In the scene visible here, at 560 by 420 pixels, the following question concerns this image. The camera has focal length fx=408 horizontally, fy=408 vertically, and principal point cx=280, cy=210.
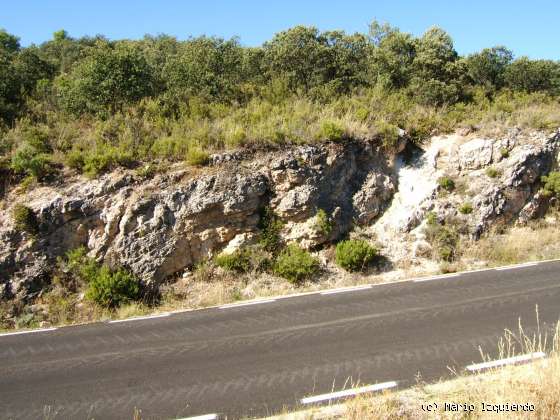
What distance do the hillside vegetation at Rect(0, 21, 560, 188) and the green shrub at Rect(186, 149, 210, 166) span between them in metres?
0.04

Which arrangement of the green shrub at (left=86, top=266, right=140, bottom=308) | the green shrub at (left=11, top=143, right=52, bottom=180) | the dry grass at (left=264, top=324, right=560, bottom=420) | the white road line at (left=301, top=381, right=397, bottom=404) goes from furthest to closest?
the green shrub at (left=11, top=143, right=52, bottom=180) < the green shrub at (left=86, top=266, right=140, bottom=308) < the white road line at (left=301, top=381, right=397, bottom=404) < the dry grass at (left=264, top=324, right=560, bottom=420)

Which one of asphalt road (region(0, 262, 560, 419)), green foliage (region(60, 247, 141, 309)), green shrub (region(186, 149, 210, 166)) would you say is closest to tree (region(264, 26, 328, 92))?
green shrub (region(186, 149, 210, 166))

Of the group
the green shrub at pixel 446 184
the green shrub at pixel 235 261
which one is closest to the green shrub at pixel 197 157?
the green shrub at pixel 235 261

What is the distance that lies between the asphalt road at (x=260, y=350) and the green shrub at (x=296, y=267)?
57.1 inches

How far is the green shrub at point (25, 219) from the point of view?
10703 mm

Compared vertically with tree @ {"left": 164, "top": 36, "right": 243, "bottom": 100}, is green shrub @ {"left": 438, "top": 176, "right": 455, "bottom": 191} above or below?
below

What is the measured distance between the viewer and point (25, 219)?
35.3 ft

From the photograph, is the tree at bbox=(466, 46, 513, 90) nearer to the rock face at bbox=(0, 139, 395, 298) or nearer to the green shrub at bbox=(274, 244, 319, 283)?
the rock face at bbox=(0, 139, 395, 298)

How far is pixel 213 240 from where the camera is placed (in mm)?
11727

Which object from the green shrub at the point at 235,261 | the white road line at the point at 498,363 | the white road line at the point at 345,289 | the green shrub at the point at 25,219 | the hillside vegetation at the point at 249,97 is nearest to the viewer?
the white road line at the point at 498,363

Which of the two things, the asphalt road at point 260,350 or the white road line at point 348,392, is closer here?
the white road line at point 348,392

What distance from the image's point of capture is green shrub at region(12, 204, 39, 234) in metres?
10.7

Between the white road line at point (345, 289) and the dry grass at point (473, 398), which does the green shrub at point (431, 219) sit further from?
the dry grass at point (473, 398)

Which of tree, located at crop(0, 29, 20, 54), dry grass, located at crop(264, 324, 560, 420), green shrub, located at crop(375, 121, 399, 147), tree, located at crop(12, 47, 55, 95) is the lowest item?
dry grass, located at crop(264, 324, 560, 420)
